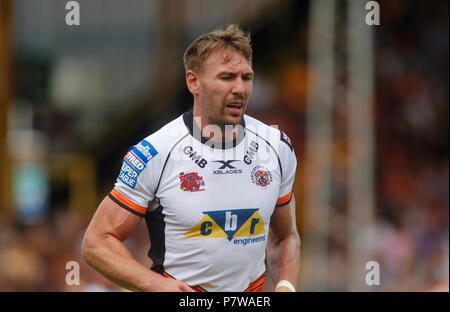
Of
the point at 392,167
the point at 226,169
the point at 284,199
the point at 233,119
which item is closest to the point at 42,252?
the point at 392,167

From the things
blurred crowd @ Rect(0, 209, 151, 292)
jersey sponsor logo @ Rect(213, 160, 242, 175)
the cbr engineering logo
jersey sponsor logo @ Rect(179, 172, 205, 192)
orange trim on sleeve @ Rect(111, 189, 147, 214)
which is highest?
jersey sponsor logo @ Rect(213, 160, 242, 175)

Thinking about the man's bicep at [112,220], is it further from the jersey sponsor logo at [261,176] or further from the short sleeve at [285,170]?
the short sleeve at [285,170]

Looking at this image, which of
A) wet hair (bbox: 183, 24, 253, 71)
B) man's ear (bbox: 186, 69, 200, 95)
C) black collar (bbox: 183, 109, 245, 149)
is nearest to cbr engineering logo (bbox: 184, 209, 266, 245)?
black collar (bbox: 183, 109, 245, 149)

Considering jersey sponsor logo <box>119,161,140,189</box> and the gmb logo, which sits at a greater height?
jersey sponsor logo <box>119,161,140,189</box>

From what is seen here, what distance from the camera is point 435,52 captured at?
36.8 ft

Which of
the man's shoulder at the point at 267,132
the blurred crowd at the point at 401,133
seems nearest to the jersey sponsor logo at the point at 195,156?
the man's shoulder at the point at 267,132

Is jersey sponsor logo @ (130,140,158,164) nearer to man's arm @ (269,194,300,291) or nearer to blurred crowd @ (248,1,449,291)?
man's arm @ (269,194,300,291)

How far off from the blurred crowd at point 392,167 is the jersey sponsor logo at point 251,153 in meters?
4.01

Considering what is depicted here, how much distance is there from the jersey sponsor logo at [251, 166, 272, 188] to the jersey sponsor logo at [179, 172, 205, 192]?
0.97ft

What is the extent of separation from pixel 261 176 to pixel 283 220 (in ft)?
1.31

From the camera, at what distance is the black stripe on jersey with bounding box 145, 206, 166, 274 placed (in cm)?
344

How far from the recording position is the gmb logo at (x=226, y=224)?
3365 mm
